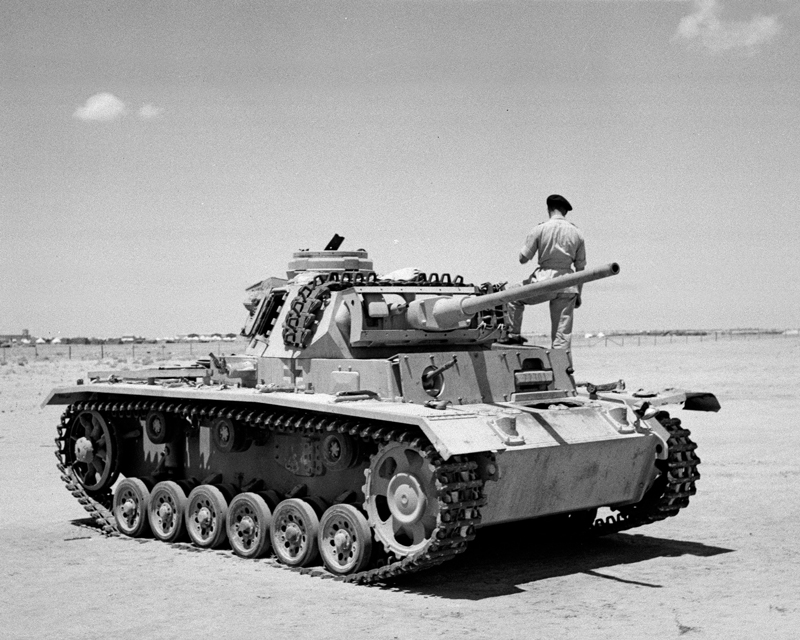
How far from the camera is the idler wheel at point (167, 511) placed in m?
14.9

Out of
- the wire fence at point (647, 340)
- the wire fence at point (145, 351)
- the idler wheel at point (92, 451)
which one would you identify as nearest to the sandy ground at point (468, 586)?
the idler wheel at point (92, 451)

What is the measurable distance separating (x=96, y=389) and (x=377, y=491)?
5625 mm

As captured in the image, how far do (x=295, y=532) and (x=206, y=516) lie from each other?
1.81 m

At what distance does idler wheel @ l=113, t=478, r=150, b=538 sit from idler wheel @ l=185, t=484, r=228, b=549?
0.97 meters

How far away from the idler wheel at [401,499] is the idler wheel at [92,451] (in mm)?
5675

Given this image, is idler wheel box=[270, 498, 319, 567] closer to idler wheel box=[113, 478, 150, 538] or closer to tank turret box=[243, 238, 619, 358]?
tank turret box=[243, 238, 619, 358]

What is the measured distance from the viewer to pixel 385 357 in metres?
13.8

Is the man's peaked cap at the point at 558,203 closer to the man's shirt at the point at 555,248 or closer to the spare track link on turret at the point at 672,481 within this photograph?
the man's shirt at the point at 555,248

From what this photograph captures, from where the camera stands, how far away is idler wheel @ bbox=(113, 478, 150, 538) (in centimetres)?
1552

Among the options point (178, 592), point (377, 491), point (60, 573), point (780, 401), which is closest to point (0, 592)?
point (60, 573)

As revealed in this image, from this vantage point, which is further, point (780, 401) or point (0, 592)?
point (780, 401)

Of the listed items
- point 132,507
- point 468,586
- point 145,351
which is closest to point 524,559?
point 468,586

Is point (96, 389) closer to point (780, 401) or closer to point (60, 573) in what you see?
point (60, 573)

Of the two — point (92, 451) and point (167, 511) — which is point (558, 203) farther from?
point (92, 451)
